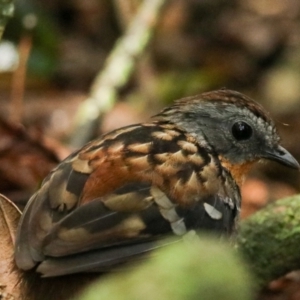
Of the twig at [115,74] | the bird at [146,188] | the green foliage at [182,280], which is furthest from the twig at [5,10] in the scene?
the green foliage at [182,280]

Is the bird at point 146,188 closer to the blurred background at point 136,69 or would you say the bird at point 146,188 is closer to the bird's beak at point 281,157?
the bird's beak at point 281,157

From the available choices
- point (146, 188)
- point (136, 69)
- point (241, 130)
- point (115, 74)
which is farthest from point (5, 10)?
point (136, 69)

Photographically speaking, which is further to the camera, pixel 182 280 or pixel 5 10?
pixel 5 10

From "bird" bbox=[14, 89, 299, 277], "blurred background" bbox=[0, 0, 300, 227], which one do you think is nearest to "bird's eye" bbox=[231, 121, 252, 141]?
"bird" bbox=[14, 89, 299, 277]

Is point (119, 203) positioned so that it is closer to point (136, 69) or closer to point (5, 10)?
point (5, 10)

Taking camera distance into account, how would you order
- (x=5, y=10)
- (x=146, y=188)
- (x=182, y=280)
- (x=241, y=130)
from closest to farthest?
(x=182, y=280) → (x=146, y=188) → (x=5, y=10) → (x=241, y=130)

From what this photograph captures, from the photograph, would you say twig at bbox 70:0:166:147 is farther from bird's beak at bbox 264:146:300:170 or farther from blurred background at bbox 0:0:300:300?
bird's beak at bbox 264:146:300:170

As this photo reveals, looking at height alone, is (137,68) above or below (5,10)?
below
